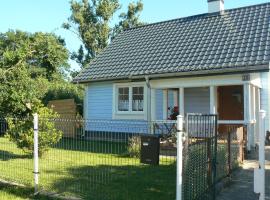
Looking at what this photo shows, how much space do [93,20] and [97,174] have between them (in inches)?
1077

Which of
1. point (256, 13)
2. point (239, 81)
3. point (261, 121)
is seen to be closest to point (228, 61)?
point (239, 81)

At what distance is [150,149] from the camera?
676 cm

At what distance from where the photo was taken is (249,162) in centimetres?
1170

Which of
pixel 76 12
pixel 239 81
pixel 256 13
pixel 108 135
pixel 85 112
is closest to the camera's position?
pixel 108 135

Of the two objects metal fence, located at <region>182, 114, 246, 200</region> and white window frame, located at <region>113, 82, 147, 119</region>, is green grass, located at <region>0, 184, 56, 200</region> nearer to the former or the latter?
metal fence, located at <region>182, 114, 246, 200</region>

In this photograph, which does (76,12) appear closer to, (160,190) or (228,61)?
(228,61)

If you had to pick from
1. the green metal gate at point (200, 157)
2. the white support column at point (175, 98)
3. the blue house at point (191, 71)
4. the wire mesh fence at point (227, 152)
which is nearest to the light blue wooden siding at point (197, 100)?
the blue house at point (191, 71)

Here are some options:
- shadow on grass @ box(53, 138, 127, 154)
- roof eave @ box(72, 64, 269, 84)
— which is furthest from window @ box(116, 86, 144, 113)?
shadow on grass @ box(53, 138, 127, 154)

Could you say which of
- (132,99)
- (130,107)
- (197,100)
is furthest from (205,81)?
(130,107)

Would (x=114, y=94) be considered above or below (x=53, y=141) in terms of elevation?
above

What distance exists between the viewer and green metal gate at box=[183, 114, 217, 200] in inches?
248

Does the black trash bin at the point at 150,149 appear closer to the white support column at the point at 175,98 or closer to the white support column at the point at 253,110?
the white support column at the point at 253,110

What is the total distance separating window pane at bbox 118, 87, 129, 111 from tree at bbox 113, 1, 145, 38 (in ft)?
56.5

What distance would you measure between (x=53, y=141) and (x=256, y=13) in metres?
11.3
